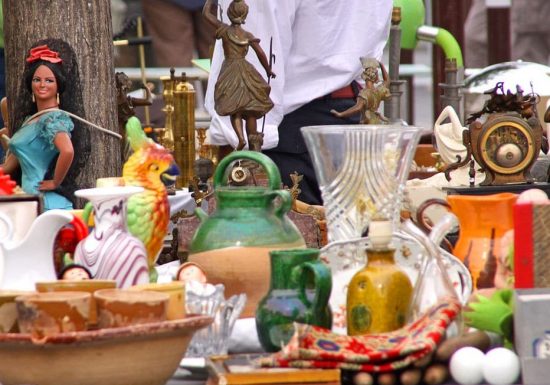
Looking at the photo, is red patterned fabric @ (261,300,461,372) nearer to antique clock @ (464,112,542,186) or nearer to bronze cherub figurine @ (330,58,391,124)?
antique clock @ (464,112,542,186)

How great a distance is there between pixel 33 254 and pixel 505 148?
140 cm

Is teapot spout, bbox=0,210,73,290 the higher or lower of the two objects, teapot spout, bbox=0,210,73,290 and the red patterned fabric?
the higher

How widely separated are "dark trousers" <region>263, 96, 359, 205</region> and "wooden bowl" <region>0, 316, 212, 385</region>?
2.26m

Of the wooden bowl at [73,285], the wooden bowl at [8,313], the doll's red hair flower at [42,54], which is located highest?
the doll's red hair flower at [42,54]

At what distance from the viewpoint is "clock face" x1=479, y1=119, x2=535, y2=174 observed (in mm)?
3139

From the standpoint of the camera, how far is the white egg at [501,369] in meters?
1.94

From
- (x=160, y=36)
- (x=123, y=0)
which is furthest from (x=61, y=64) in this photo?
(x=123, y=0)

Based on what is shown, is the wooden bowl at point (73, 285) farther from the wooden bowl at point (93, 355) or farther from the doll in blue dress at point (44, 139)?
the doll in blue dress at point (44, 139)

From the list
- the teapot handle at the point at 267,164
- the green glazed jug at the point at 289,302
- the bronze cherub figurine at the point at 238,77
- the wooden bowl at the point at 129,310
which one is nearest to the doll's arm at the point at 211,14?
the bronze cherub figurine at the point at 238,77

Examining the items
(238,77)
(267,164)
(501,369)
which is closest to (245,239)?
(267,164)

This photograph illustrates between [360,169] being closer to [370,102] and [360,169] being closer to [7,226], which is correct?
[7,226]

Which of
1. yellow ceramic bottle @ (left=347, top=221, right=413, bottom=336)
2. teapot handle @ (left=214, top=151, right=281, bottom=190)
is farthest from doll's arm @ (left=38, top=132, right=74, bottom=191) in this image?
yellow ceramic bottle @ (left=347, top=221, right=413, bottom=336)

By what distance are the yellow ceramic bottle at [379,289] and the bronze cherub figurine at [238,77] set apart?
1.23 metres

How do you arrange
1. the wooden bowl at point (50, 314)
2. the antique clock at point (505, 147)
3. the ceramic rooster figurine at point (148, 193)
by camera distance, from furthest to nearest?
the antique clock at point (505, 147)
the ceramic rooster figurine at point (148, 193)
the wooden bowl at point (50, 314)
